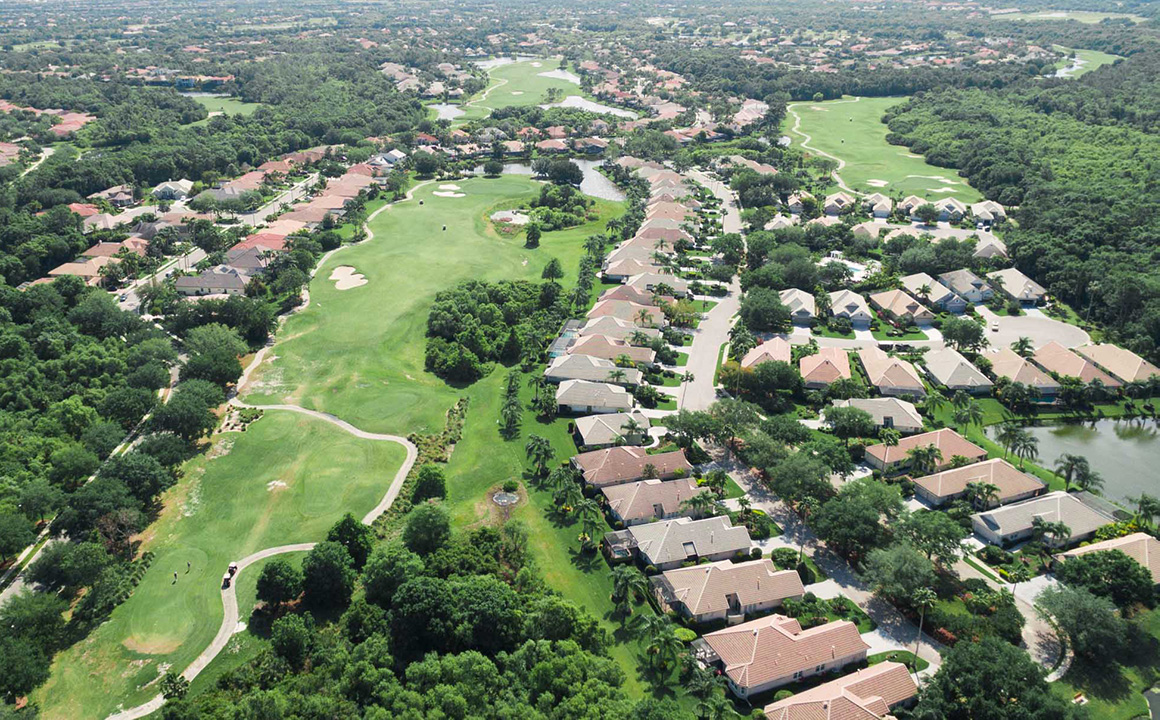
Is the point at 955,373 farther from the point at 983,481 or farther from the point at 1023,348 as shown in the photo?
the point at 983,481

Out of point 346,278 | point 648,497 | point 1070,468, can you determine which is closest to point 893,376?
point 1070,468

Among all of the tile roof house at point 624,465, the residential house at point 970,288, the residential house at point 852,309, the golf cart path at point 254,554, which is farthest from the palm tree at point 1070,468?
the golf cart path at point 254,554

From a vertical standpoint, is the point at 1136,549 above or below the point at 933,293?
below

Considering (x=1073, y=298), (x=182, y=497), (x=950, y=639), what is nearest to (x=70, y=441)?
(x=182, y=497)

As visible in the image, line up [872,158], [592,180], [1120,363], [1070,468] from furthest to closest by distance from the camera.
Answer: [872,158], [592,180], [1120,363], [1070,468]

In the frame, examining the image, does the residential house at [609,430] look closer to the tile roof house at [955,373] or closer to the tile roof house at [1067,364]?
the tile roof house at [955,373]

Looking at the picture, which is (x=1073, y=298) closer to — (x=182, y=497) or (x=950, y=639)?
(x=950, y=639)

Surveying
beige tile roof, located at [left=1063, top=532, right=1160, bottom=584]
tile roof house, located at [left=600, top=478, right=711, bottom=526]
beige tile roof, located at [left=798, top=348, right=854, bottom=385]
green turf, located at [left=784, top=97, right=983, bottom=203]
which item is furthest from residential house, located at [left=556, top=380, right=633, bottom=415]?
green turf, located at [left=784, top=97, right=983, bottom=203]
